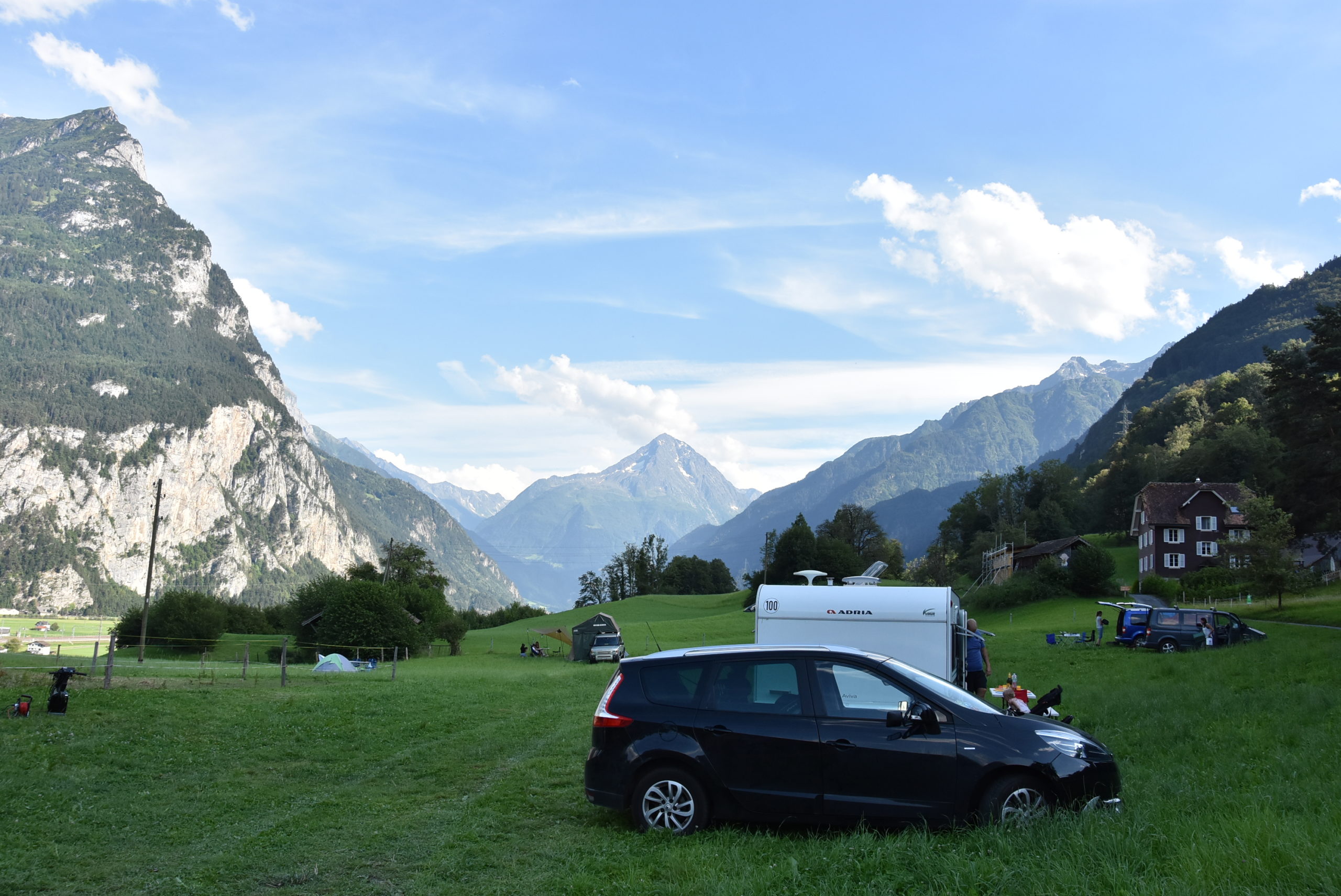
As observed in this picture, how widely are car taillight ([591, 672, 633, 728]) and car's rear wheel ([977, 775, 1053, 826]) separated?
357cm

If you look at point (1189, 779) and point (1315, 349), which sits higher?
point (1315, 349)

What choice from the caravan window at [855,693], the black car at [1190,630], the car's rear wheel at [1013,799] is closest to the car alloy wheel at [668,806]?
the caravan window at [855,693]

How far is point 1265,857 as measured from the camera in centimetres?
636

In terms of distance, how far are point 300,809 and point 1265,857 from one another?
391 inches

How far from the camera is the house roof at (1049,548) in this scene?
86.4m

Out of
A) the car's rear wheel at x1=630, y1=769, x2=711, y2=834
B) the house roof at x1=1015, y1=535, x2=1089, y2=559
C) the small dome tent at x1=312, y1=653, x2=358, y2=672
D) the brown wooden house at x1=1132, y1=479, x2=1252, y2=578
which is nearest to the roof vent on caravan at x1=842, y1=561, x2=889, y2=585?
the car's rear wheel at x1=630, y1=769, x2=711, y2=834

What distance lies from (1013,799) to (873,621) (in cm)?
1055

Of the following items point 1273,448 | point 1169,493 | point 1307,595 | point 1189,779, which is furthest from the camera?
point 1273,448

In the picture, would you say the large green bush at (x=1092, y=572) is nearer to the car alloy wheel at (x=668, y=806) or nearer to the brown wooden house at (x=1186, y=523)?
the brown wooden house at (x=1186, y=523)

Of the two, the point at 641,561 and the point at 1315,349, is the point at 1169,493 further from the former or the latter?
the point at 641,561

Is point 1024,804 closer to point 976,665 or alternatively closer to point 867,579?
point 976,665

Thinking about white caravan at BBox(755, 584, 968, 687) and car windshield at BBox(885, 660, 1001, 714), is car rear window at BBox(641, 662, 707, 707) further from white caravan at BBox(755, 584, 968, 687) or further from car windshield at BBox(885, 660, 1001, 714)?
white caravan at BBox(755, 584, 968, 687)

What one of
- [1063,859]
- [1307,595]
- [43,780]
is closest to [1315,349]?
[1307,595]

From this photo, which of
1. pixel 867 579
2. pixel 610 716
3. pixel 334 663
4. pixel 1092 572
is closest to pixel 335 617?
pixel 334 663
